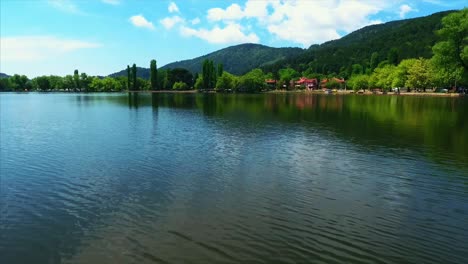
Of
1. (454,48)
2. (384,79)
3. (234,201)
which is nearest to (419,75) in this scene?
(384,79)

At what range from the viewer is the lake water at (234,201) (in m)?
11.3

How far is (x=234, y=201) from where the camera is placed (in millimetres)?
15828

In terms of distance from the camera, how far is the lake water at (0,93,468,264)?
37.1 feet

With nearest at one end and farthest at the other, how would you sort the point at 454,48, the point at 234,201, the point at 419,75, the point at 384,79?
the point at 234,201 → the point at 454,48 → the point at 419,75 → the point at 384,79

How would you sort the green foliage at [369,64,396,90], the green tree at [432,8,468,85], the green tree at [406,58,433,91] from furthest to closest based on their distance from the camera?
the green foliage at [369,64,396,90]
the green tree at [406,58,433,91]
the green tree at [432,8,468,85]

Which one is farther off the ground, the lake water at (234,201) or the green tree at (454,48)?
the green tree at (454,48)

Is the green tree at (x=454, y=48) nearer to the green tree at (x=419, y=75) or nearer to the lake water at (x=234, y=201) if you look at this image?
the green tree at (x=419, y=75)

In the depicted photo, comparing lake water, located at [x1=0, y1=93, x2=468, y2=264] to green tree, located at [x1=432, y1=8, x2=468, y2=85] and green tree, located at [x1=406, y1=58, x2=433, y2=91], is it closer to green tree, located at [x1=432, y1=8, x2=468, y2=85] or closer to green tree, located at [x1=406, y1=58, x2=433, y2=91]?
green tree, located at [x1=432, y1=8, x2=468, y2=85]

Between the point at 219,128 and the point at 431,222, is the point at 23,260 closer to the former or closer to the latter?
the point at 431,222

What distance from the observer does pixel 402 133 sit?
119 ft

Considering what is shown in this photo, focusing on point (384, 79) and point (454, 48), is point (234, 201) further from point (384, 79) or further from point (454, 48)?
point (384, 79)

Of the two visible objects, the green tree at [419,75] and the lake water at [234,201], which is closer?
the lake water at [234,201]

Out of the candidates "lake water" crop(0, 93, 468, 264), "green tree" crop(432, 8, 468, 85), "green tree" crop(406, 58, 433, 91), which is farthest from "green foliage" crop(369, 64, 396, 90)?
"lake water" crop(0, 93, 468, 264)

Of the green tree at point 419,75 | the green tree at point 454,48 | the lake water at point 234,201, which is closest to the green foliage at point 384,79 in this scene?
the green tree at point 419,75
